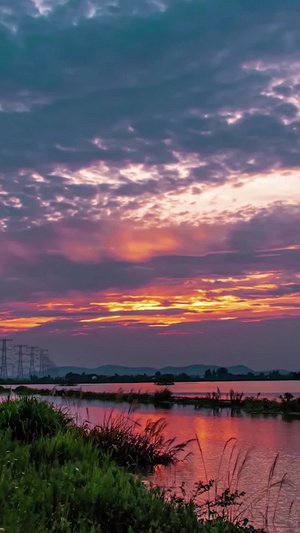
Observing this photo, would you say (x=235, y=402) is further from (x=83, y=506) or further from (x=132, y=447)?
(x=83, y=506)

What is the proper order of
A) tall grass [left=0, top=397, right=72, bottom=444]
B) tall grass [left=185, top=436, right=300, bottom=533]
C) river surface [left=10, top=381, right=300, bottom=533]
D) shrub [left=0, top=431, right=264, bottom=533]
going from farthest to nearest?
tall grass [left=0, top=397, right=72, bottom=444] < river surface [left=10, top=381, right=300, bottom=533] < tall grass [left=185, top=436, right=300, bottom=533] < shrub [left=0, top=431, right=264, bottom=533]

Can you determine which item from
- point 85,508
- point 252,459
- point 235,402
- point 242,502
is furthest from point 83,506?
point 235,402

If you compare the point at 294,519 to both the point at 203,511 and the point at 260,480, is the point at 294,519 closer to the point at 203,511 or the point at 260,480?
the point at 203,511

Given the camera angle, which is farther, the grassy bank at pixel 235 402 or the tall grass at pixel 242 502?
the grassy bank at pixel 235 402

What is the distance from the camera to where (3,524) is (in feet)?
22.8

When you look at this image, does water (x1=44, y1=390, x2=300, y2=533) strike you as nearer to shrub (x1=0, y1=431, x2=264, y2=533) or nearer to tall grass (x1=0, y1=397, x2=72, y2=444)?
tall grass (x1=0, y1=397, x2=72, y2=444)

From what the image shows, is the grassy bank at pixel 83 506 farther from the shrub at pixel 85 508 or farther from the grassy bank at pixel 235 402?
the grassy bank at pixel 235 402

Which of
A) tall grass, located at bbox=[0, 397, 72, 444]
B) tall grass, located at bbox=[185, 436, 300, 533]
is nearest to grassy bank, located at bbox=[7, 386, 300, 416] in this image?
tall grass, located at bbox=[0, 397, 72, 444]

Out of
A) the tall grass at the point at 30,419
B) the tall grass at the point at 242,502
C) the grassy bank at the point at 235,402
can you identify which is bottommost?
the tall grass at the point at 242,502

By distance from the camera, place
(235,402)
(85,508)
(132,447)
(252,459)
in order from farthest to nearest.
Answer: (235,402)
(252,459)
(132,447)
(85,508)

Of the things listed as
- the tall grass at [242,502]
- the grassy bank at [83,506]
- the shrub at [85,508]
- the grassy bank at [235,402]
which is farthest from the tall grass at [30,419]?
the grassy bank at [235,402]

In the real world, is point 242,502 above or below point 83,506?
below

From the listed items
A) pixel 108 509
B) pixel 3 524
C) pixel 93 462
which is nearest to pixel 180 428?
pixel 93 462

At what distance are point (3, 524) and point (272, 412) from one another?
30.8 m
